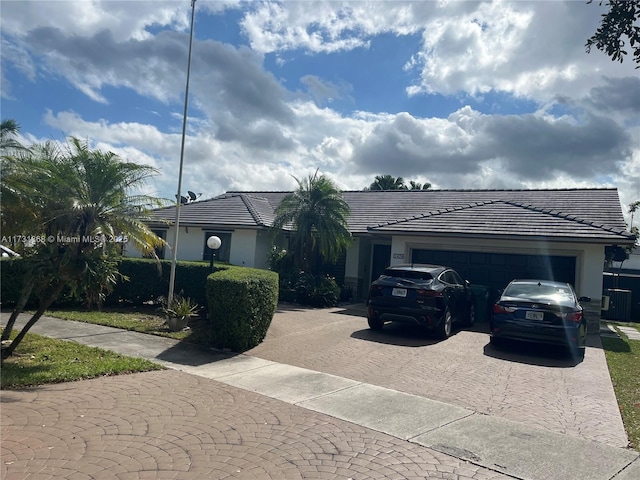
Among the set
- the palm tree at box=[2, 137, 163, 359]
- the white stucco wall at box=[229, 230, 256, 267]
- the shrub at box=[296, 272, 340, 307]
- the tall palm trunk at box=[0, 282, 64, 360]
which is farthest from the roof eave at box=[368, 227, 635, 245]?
the tall palm trunk at box=[0, 282, 64, 360]

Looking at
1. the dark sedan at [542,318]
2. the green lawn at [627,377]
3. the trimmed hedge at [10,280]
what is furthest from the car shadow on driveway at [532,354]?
the trimmed hedge at [10,280]

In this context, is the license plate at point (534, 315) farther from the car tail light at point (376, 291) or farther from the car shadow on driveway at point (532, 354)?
the car tail light at point (376, 291)

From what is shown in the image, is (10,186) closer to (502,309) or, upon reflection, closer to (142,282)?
(142,282)

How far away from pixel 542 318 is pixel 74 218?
358 inches

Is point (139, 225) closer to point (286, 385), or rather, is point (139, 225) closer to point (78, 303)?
point (286, 385)

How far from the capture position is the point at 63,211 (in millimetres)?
8430

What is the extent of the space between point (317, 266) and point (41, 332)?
33.7 feet

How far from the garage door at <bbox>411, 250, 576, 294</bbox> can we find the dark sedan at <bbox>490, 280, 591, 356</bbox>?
14.5 feet

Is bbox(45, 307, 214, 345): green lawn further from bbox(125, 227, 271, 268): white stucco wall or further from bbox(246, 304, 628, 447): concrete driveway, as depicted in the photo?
bbox(125, 227, 271, 268): white stucco wall

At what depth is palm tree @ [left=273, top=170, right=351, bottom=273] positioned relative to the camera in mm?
17855

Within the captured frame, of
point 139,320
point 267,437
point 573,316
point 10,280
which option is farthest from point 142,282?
point 573,316

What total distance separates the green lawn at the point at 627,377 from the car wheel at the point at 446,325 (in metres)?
3.25

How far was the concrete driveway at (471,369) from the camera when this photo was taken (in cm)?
621

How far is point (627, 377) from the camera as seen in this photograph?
8.40 meters
